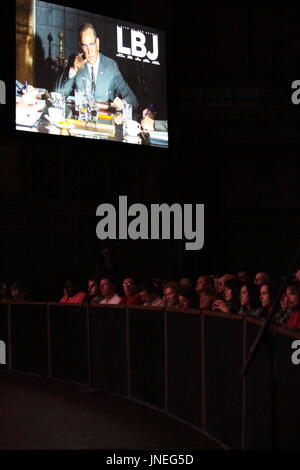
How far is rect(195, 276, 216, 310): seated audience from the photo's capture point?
988 centimetres

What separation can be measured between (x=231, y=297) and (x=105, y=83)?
592 cm

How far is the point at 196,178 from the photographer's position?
19.5 meters

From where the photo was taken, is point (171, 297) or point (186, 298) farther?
point (171, 297)

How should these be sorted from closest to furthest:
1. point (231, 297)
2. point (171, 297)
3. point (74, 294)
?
1. point (231, 297)
2. point (171, 297)
3. point (74, 294)

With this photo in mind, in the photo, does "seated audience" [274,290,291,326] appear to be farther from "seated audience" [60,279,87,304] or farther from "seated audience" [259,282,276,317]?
"seated audience" [60,279,87,304]

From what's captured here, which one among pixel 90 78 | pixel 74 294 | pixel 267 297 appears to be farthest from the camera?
pixel 90 78

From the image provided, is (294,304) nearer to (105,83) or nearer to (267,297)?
(267,297)

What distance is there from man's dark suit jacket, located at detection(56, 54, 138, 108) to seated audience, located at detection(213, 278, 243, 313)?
532 centimetres

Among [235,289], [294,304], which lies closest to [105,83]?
[235,289]

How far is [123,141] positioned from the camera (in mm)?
14516

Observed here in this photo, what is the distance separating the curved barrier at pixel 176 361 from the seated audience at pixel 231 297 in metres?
0.66

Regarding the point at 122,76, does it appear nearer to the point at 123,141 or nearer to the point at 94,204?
the point at 123,141

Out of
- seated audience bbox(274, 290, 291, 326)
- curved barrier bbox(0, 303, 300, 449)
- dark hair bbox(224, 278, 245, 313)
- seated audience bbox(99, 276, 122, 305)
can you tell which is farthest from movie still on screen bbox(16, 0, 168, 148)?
seated audience bbox(274, 290, 291, 326)

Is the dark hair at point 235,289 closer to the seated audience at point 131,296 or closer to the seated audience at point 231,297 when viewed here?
the seated audience at point 231,297
